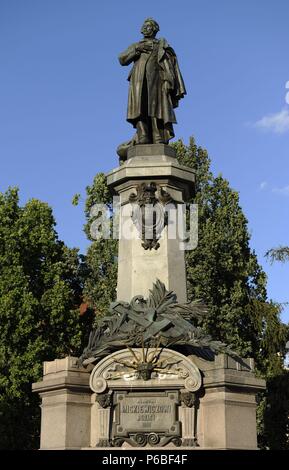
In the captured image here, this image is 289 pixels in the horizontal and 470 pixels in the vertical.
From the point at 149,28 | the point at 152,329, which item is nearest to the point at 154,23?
the point at 149,28

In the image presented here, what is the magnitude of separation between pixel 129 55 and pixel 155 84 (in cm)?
79

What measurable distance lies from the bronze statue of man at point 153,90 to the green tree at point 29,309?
1231cm

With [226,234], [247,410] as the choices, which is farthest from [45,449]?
[226,234]

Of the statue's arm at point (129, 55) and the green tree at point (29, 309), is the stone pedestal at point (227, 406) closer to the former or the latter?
the statue's arm at point (129, 55)

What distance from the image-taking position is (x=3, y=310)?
24.5 meters

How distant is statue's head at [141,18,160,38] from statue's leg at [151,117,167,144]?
5.84ft

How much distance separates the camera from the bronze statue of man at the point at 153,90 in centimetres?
1362

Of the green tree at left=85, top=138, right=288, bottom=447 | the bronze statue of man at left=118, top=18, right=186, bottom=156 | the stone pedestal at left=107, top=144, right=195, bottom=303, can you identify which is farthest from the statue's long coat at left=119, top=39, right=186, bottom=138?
the green tree at left=85, top=138, right=288, bottom=447

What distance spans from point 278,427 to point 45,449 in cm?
1719

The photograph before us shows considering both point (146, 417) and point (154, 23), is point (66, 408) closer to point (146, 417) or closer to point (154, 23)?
point (146, 417)

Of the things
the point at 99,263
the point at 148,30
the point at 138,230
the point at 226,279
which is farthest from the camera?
the point at 99,263

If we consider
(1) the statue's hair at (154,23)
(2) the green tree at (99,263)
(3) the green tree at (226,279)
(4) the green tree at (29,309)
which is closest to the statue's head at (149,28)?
(1) the statue's hair at (154,23)

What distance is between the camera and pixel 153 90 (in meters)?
13.7
